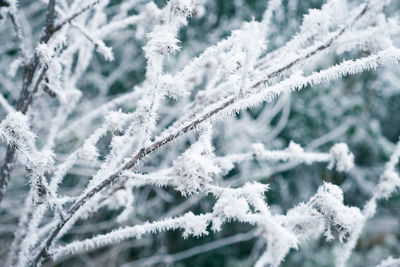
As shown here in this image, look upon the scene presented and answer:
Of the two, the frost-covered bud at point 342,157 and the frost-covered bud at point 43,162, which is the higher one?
the frost-covered bud at point 342,157

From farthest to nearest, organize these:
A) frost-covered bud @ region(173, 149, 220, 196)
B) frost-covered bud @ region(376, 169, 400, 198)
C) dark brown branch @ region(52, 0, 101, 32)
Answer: frost-covered bud @ region(376, 169, 400, 198), dark brown branch @ region(52, 0, 101, 32), frost-covered bud @ region(173, 149, 220, 196)

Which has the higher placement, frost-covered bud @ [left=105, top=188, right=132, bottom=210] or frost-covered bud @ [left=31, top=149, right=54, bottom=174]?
frost-covered bud @ [left=105, top=188, right=132, bottom=210]

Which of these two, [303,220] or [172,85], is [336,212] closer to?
[303,220]

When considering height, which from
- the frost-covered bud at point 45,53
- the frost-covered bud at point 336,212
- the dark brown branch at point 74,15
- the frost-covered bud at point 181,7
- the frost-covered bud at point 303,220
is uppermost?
the dark brown branch at point 74,15

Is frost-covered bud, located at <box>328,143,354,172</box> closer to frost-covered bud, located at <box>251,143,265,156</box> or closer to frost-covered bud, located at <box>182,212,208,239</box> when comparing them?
frost-covered bud, located at <box>251,143,265,156</box>

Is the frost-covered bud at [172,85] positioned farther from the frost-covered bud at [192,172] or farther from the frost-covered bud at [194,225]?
the frost-covered bud at [194,225]

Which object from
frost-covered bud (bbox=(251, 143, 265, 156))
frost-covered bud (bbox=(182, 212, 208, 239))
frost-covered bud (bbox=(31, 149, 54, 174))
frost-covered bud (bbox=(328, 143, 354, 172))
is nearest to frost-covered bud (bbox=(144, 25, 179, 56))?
frost-covered bud (bbox=(31, 149, 54, 174))

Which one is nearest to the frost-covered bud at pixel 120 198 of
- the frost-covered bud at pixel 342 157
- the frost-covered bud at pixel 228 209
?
the frost-covered bud at pixel 228 209

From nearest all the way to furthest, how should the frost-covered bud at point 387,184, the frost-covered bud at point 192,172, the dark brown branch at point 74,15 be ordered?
the frost-covered bud at point 192,172, the dark brown branch at point 74,15, the frost-covered bud at point 387,184

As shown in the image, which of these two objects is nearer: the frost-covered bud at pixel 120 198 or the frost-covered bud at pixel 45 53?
the frost-covered bud at pixel 45 53
